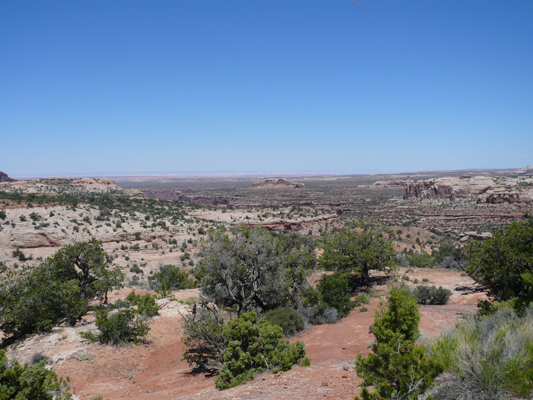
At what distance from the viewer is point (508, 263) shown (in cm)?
1034

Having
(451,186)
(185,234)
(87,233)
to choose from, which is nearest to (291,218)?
(185,234)

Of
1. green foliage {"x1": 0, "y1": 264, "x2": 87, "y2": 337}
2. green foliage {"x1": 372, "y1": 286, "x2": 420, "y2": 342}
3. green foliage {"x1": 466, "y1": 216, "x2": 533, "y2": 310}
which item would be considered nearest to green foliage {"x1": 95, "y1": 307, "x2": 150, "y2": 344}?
green foliage {"x1": 0, "y1": 264, "x2": 87, "y2": 337}

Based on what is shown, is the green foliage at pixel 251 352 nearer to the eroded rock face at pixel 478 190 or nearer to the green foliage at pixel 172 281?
the green foliage at pixel 172 281

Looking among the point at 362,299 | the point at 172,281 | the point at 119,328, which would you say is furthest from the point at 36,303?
the point at 362,299

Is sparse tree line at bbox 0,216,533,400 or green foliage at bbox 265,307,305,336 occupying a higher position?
sparse tree line at bbox 0,216,533,400

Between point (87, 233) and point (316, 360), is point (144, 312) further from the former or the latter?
point (87, 233)

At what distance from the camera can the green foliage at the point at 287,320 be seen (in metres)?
10.6

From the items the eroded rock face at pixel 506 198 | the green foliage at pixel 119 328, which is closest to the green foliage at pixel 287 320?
the green foliage at pixel 119 328

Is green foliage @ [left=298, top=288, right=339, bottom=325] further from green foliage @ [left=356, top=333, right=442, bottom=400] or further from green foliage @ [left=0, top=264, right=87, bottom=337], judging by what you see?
green foliage @ [left=0, top=264, right=87, bottom=337]

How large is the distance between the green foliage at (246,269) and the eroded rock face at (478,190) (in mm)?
67709

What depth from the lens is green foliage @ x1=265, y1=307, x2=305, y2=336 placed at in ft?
34.7

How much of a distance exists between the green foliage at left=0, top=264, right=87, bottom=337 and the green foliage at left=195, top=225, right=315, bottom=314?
521 centimetres

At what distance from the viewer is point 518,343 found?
16.0ft

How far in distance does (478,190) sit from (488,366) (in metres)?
90.2
